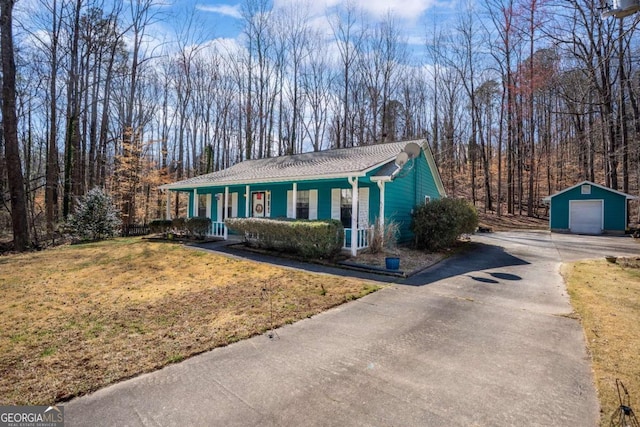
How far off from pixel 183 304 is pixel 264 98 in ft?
79.4

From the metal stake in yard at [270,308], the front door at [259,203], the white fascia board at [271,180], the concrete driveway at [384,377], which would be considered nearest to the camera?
the concrete driveway at [384,377]

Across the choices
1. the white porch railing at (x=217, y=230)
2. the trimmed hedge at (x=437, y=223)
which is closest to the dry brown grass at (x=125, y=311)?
the white porch railing at (x=217, y=230)

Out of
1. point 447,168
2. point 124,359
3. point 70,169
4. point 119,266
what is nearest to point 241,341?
point 124,359

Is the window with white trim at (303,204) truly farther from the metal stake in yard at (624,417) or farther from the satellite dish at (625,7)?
the metal stake in yard at (624,417)

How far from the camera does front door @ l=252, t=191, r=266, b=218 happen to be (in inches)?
561

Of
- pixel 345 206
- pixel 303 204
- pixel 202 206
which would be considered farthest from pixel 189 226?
pixel 345 206

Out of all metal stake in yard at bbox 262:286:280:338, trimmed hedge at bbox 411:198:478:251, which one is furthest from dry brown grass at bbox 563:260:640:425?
trimmed hedge at bbox 411:198:478:251

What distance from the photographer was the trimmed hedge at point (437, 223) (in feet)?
37.6

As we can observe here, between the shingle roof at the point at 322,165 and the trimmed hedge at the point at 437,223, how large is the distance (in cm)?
248

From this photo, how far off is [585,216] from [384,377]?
2136 cm

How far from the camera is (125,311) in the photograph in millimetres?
5293

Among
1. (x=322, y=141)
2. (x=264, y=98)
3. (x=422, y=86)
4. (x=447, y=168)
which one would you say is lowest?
(x=447, y=168)

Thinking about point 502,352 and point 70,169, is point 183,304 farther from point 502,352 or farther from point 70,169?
point 70,169

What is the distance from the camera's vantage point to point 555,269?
28.4ft
